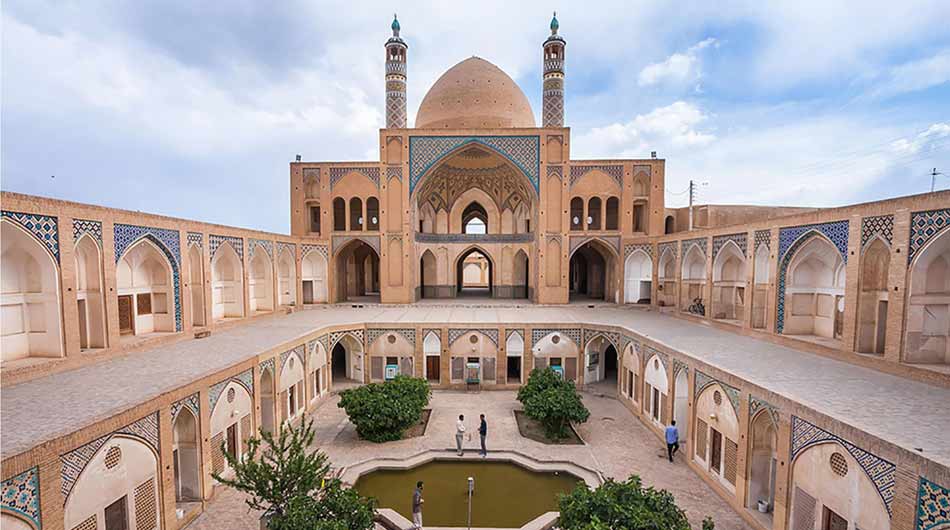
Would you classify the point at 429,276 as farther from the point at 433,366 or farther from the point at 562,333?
the point at 562,333

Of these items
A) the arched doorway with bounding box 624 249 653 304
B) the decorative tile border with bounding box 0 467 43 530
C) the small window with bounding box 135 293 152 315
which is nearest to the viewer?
the decorative tile border with bounding box 0 467 43 530

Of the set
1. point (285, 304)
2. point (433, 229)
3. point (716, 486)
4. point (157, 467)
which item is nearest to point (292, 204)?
point (285, 304)

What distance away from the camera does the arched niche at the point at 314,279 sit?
13.1 meters

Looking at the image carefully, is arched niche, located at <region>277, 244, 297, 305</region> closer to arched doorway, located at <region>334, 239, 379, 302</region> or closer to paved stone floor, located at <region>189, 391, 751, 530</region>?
arched doorway, located at <region>334, 239, 379, 302</region>

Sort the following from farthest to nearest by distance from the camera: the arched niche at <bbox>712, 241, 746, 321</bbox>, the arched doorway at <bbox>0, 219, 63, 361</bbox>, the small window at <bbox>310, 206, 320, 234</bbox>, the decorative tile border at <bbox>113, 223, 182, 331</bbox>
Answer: the small window at <bbox>310, 206, 320, 234</bbox> → the arched niche at <bbox>712, 241, 746, 321</bbox> → the decorative tile border at <bbox>113, 223, 182, 331</bbox> → the arched doorway at <bbox>0, 219, 63, 361</bbox>

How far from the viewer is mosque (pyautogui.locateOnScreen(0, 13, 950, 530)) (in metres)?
3.70

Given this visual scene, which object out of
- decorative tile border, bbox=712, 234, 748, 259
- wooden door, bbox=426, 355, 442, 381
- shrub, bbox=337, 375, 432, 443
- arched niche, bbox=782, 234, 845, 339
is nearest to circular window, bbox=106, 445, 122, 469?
shrub, bbox=337, 375, 432, 443

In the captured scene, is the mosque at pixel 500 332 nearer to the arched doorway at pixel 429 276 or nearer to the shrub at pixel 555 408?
the arched doorway at pixel 429 276

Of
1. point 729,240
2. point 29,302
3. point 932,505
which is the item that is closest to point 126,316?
point 29,302

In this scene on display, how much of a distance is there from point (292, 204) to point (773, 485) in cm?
1404

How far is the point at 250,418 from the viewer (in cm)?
609

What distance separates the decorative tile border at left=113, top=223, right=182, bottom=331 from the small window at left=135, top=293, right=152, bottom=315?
0.46 meters

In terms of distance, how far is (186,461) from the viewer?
5.00 meters

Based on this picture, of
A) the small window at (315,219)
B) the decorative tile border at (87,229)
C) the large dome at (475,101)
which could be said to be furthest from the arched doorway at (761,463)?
the small window at (315,219)
